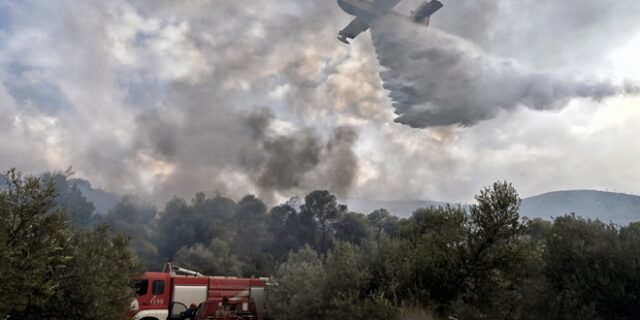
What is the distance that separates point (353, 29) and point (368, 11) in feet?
7.91

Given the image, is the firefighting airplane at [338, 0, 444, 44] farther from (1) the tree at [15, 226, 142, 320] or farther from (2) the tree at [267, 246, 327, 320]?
(1) the tree at [15, 226, 142, 320]

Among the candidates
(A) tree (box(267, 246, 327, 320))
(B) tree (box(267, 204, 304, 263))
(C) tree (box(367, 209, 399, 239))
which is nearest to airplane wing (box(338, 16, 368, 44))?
(A) tree (box(267, 246, 327, 320))

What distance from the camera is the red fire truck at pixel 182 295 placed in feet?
86.5

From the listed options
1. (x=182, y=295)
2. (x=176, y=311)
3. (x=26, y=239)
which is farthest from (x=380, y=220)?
(x=26, y=239)

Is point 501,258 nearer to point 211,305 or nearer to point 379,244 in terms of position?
point 379,244

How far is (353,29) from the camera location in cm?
3816

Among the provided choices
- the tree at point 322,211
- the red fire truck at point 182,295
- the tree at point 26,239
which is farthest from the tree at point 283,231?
the tree at point 26,239

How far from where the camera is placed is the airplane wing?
123 ft

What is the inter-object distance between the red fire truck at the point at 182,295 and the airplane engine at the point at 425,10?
27669 millimetres

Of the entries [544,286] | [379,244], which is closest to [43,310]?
[379,244]

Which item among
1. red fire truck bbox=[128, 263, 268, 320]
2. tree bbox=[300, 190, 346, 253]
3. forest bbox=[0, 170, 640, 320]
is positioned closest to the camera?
forest bbox=[0, 170, 640, 320]

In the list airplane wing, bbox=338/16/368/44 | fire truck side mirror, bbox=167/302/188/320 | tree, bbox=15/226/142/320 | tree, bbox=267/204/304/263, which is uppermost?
airplane wing, bbox=338/16/368/44

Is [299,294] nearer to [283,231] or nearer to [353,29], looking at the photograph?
[353,29]

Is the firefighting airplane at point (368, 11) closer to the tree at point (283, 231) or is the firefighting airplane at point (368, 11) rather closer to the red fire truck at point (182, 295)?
the red fire truck at point (182, 295)
